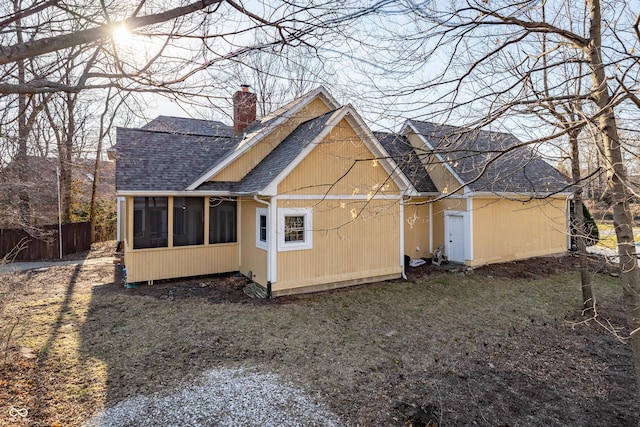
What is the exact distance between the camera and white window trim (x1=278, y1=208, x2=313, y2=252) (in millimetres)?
8953

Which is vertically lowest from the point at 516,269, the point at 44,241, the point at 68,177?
the point at 516,269

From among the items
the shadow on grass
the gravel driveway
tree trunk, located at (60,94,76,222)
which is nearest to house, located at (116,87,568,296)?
the shadow on grass

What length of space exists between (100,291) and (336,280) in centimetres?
666

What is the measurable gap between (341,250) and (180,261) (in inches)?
193

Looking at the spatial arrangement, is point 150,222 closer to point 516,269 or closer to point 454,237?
point 454,237

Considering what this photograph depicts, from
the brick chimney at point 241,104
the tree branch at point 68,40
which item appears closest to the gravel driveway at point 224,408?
the brick chimney at point 241,104

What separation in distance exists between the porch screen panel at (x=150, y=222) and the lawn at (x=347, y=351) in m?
1.34

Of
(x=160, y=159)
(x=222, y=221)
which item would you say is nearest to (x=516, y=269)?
(x=222, y=221)

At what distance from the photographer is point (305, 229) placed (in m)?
9.30

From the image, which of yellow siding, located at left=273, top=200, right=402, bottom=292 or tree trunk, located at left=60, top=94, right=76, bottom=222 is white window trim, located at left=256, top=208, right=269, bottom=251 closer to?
yellow siding, located at left=273, top=200, right=402, bottom=292

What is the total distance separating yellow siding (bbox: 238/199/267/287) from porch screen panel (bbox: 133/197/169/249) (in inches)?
89.1

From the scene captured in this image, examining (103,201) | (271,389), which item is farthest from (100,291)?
(103,201)

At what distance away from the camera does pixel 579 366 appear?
555cm

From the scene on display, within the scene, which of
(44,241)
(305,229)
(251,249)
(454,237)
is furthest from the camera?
(44,241)
